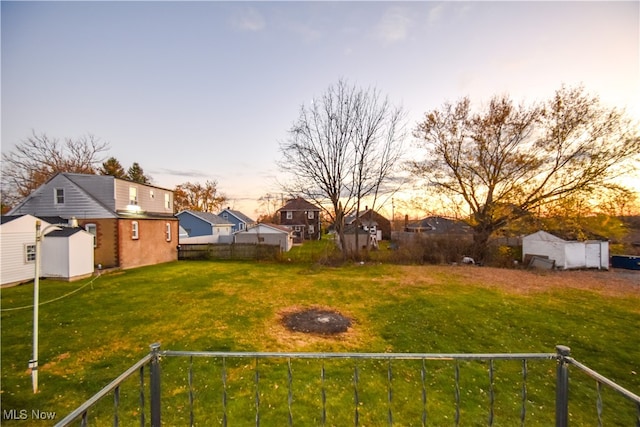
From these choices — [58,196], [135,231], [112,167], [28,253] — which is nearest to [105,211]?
[135,231]

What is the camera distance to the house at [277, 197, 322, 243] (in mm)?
44938

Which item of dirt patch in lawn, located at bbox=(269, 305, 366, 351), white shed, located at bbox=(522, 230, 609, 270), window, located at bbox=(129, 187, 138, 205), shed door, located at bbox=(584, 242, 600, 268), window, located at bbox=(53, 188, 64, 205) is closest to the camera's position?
dirt patch in lawn, located at bbox=(269, 305, 366, 351)

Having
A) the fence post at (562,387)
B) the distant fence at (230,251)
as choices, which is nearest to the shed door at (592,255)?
the distant fence at (230,251)

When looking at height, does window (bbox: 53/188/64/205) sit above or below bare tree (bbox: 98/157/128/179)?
below

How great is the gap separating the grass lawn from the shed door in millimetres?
6301

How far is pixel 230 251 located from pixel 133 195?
8.18m

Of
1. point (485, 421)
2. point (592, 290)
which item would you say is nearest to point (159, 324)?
point (485, 421)

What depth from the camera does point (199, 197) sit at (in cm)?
4731

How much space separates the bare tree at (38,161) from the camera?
2395cm

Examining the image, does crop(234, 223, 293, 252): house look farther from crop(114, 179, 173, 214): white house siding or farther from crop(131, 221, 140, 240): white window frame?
crop(131, 221, 140, 240): white window frame

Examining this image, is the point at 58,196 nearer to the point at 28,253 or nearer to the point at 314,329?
the point at 28,253

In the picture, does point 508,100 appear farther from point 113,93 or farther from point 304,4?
point 113,93

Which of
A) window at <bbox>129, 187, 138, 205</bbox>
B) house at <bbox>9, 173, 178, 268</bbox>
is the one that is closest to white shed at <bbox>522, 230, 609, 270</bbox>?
house at <bbox>9, 173, 178, 268</bbox>

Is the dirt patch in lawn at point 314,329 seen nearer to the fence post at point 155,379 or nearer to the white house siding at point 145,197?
the fence post at point 155,379
